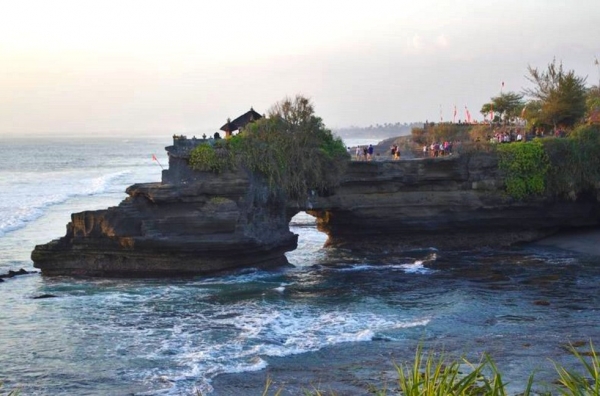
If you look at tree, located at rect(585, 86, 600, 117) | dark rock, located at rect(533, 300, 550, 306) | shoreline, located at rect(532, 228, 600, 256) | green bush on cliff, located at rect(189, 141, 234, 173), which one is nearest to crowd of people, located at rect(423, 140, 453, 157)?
shoreline, located at rect(532, 228, 600, 256)

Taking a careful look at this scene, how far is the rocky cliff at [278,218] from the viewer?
28.6 metres

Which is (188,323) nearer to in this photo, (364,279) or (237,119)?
(364,279)

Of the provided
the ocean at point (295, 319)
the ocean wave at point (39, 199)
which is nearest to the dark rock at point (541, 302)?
the ocean at point (295, 319)

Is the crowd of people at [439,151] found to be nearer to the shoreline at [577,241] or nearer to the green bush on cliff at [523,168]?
the green bush on cliff at [523,168]

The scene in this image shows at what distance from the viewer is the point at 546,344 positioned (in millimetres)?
19641

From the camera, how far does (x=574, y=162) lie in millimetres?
35062

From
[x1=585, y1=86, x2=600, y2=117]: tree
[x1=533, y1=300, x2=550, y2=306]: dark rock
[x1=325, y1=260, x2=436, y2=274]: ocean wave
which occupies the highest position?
[x1=585, y1=86, x2=600, y2=117]: tree

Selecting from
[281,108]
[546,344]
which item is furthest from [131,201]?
[546,344]

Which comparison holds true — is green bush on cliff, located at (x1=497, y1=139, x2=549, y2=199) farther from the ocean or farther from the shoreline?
the ocean

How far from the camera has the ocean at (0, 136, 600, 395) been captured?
711 inches

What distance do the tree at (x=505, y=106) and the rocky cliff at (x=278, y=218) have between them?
1540cm

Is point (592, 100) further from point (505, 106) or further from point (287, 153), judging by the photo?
point (287, 153)

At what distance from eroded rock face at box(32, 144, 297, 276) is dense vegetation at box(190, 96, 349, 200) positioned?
142 cm

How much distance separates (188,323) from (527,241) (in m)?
19.0
